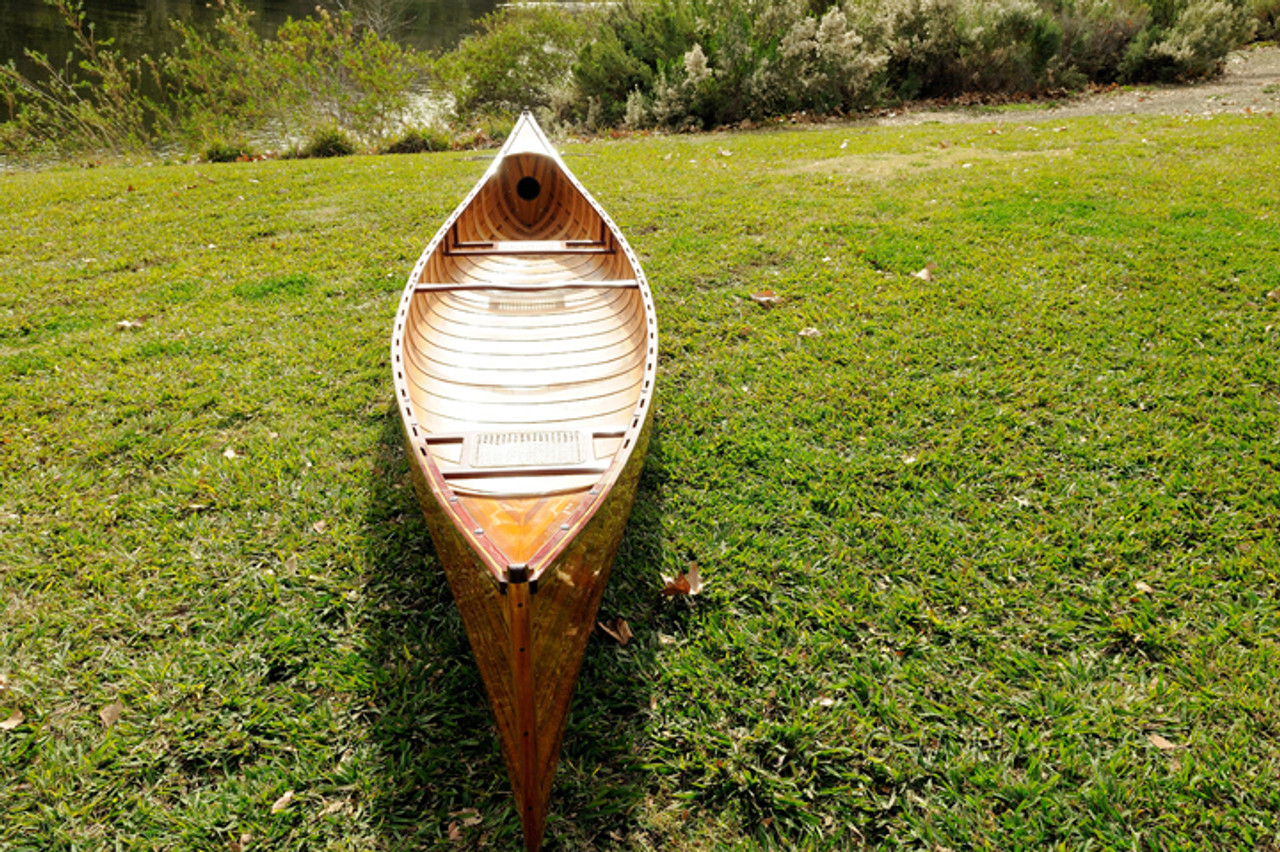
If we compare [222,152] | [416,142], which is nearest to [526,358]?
[416,142]

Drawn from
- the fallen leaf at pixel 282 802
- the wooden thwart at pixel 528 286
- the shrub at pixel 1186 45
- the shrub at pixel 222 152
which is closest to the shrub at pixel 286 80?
the shrub at pixel 222 152

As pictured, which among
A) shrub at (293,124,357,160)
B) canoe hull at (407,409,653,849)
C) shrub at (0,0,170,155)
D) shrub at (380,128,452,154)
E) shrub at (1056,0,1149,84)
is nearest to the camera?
canoe hull at (407,409,653,849)

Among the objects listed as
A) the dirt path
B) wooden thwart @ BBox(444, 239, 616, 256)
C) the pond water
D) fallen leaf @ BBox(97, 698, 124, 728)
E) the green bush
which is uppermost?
the pond water

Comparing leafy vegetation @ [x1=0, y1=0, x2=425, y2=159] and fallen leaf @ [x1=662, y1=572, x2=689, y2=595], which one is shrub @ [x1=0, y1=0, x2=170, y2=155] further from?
fallen leaf @ [x1=662, y1=572, x2=689, y2=595]

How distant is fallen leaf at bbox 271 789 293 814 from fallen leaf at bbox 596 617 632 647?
1154 mm

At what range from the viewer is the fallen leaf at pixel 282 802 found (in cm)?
211

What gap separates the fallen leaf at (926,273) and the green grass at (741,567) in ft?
0.27

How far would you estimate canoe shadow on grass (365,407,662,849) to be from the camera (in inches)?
82.9

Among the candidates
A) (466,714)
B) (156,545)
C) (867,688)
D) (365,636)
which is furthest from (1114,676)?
(156,545)

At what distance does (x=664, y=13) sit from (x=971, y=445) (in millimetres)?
12376

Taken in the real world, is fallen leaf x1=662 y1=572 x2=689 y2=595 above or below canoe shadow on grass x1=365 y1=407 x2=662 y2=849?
above

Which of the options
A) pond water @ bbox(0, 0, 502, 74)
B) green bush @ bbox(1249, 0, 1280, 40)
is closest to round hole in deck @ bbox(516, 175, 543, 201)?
pond water @ bbox(0, 0, 502, 74)

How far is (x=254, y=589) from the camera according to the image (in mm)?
2838

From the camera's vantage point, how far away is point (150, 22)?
69.9 feet
